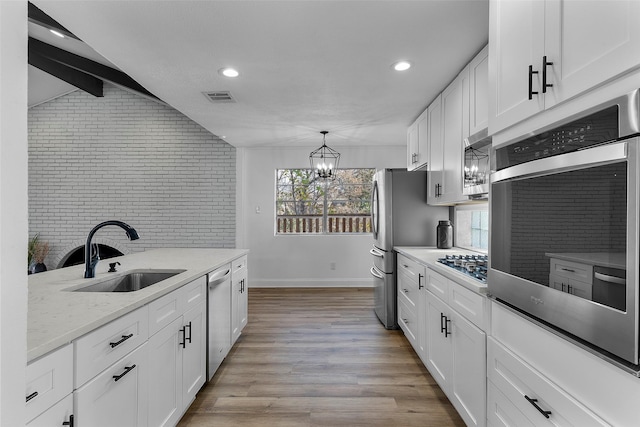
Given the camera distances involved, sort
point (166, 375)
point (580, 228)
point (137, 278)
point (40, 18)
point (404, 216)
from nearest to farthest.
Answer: point (580, 228) < point (166, 375) < point (137, 278) < point (40, 18) < point (404, 216)

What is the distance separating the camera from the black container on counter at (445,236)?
3494 millimetres

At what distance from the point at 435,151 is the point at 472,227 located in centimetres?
84

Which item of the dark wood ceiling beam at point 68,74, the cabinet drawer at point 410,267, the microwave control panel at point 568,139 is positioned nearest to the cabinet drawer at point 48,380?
the microwave control panel at point 568,139

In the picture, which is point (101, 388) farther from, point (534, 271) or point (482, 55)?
point (482, 55)

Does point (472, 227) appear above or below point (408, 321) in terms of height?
above

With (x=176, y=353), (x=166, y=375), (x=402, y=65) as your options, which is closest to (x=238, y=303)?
(x=176, y=353)

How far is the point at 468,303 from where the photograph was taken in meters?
1.82

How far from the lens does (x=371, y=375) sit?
103 inches

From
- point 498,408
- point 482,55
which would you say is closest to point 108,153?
point 482,55

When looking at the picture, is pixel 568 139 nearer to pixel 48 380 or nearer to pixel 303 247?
pixel 48 380

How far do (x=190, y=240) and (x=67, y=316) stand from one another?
15.3ft

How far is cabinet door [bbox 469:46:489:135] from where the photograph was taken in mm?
2197

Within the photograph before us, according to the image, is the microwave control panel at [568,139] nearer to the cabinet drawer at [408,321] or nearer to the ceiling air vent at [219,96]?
the cabinet drawer at [408,321]

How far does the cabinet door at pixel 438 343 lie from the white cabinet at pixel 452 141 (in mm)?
878
